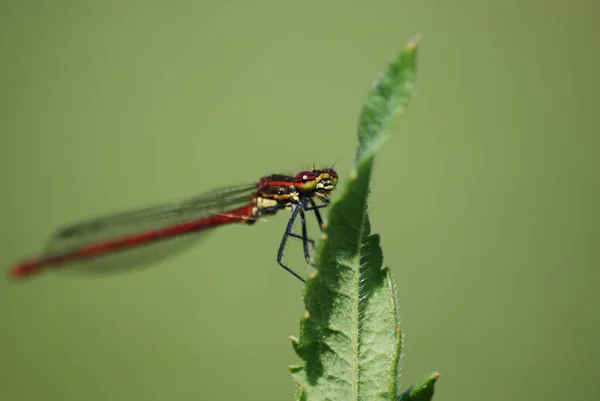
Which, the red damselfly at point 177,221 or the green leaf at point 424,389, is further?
the red damselfly at point 177,221

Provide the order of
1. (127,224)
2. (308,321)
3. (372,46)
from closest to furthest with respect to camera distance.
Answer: (308,321)
(127,224)
(372,46)

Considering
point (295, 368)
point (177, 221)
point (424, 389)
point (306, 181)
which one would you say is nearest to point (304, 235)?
point (306, 181)

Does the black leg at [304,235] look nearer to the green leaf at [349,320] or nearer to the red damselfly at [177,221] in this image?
the red damselfly at [177,221]

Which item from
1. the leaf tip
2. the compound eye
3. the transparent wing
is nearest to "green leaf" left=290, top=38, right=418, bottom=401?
the leaf tip

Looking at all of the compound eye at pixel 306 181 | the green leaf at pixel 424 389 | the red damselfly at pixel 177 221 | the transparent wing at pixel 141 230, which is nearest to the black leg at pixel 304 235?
the red damselfly at pixel 177 221

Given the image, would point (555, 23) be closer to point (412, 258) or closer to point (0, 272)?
point (412, 258)

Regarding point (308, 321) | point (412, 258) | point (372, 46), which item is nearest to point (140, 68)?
point (372, 46)
